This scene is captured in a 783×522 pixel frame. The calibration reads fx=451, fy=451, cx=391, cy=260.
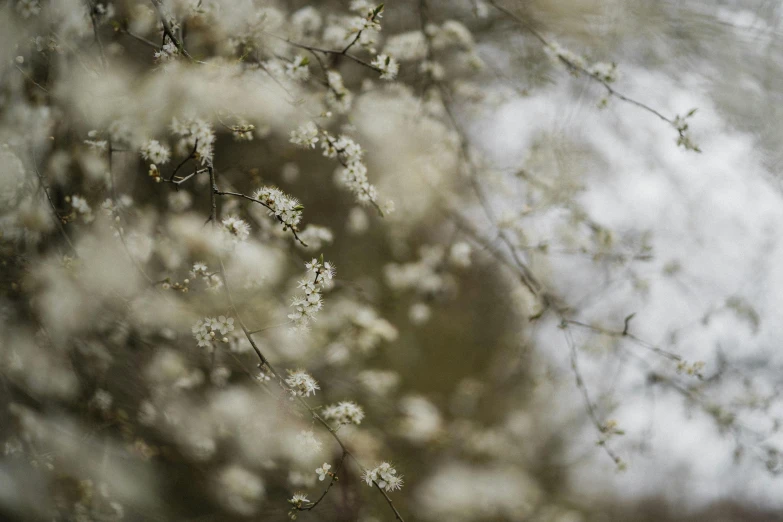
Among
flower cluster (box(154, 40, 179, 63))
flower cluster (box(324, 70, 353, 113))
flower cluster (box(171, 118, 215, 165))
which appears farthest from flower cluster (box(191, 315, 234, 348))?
flower cluster (box(324, 70, 353, 113))

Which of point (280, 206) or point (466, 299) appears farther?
point (466, 299)

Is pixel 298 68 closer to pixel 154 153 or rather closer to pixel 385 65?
pixel 385 65

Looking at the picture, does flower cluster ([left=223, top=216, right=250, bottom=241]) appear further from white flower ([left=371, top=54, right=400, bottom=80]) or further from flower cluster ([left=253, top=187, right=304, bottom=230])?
white flower ([left=371, top=54, right=400, bottom=80])

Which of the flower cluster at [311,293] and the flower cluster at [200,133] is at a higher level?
the flower cluster at [200,133]

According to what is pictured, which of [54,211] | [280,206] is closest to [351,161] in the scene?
[280,206]

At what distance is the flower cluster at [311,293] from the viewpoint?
57 cm

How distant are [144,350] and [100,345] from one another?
0.09 m

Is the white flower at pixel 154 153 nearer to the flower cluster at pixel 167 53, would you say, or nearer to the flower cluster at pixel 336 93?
the flower cluster at pixel 167 53

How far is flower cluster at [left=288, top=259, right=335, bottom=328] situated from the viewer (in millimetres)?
568

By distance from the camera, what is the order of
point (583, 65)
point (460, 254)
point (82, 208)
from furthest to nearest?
point (460, 254) → point (583, 65) → point (82, 208)

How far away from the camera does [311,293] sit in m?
0.57

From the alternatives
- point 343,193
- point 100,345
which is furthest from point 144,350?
point 343,193

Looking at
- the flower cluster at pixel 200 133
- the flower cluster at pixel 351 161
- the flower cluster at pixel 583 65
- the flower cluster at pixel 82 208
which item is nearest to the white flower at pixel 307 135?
the flower cluster at pixel 351 161

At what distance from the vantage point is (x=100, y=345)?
97cm
